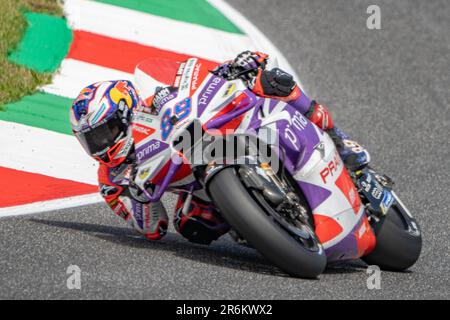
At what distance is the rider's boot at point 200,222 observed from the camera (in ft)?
19.1

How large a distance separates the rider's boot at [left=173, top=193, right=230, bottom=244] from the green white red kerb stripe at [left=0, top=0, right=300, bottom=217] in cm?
83

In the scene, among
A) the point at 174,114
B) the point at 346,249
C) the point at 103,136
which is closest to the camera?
the point at 174,114

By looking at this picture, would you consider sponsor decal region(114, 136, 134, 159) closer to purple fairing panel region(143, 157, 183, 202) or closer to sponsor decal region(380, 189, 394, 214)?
purple fairing panel region(143, 157, 183, 202)

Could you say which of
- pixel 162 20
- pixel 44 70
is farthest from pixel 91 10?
pixel 44 70

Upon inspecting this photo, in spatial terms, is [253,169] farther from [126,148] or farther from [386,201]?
[386,201]

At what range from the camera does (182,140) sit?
5.20m

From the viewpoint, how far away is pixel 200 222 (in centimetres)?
582

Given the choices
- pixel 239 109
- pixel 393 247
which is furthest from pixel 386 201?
pixel 239 109

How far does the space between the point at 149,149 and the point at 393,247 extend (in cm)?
176

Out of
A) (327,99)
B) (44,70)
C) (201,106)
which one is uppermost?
(201,106)

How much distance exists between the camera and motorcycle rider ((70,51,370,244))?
18.2 feet

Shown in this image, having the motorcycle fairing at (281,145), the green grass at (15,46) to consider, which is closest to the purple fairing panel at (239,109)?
the motorcycle fairing at (281,145)

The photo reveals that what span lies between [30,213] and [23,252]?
3.58 feet
